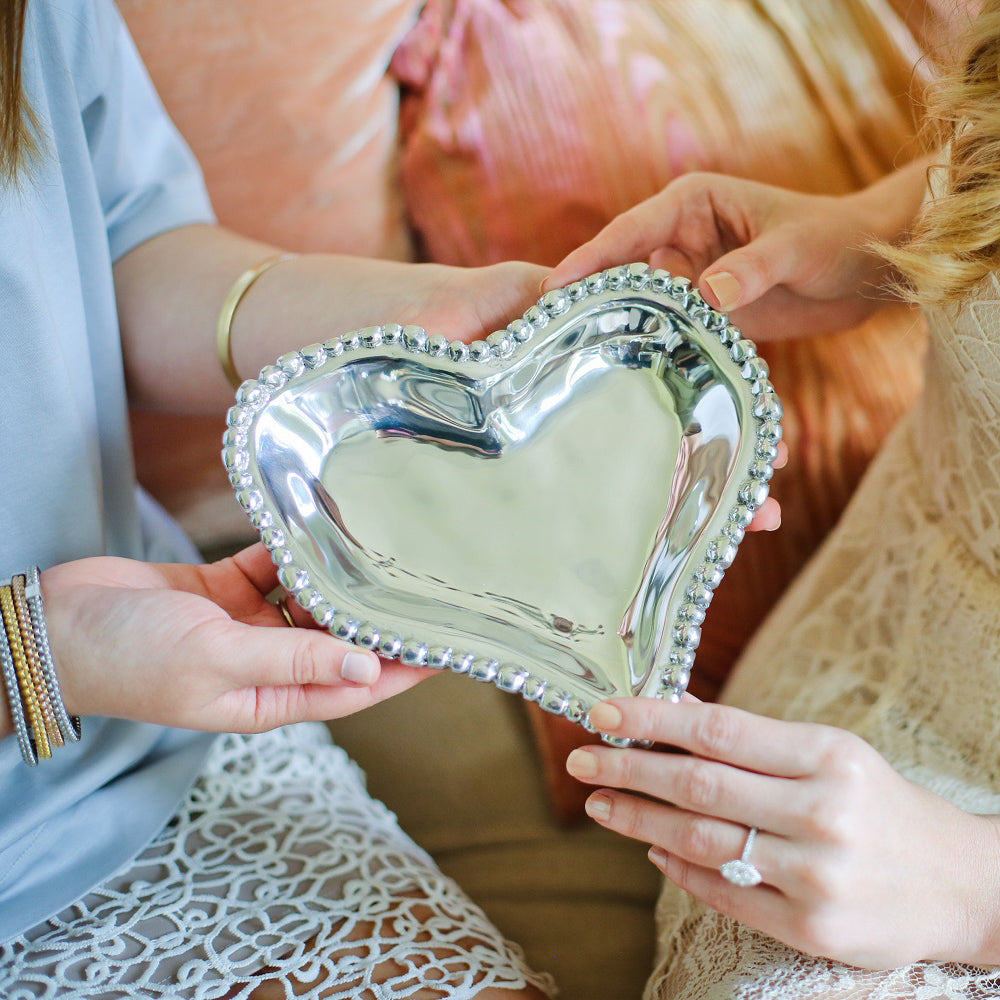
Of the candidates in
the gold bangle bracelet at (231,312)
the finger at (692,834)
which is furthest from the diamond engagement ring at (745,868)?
the gold bangle bracelet at (231,312)

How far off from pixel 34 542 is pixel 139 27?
46cm

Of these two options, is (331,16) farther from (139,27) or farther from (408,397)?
(408,397)

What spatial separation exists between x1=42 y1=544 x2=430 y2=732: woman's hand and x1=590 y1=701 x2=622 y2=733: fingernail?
12cm

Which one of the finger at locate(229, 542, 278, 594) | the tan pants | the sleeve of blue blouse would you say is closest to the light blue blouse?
the sleeve of blue blouse

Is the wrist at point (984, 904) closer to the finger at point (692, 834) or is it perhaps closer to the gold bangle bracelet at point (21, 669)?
the finger at point (692, 834)

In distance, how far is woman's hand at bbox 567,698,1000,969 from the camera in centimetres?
43

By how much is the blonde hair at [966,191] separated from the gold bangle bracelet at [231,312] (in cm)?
44

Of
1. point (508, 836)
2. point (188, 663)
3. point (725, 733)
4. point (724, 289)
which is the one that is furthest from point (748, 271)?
point (508, 836)

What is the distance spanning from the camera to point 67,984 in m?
0.49

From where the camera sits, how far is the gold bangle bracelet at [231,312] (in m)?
0.65

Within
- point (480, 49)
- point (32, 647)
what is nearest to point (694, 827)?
point (32, 647)

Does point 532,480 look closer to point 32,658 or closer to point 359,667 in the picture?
point 359,667

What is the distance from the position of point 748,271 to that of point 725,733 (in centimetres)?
30

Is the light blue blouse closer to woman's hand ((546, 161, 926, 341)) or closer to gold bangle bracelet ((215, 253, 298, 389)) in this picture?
gold bangle bracelet ((215, 253, 298, 389))
